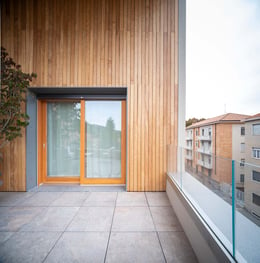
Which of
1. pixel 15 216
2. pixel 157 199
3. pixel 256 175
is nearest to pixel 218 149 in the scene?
pixel 256 175

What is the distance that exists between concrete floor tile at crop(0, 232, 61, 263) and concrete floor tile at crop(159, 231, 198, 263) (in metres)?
1.34

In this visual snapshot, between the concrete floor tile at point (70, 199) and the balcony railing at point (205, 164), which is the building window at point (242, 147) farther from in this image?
the concrete floor tile at point (70, 199)

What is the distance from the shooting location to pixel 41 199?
10.7 ft

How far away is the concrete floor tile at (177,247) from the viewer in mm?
1686

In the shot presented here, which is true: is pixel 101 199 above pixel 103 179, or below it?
below

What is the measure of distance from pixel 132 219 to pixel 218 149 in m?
1.66

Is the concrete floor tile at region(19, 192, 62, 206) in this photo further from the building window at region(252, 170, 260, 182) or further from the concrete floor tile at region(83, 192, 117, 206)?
the building window at region(252, 170, 260, 182)

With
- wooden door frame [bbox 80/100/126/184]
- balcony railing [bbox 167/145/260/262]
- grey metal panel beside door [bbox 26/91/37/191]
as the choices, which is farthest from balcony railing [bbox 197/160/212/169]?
grey metal panel beside door [bbox 26/91/37/191]

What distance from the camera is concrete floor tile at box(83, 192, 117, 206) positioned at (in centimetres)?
306

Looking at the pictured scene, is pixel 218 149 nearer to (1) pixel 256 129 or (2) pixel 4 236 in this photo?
(1) pixel 256 129

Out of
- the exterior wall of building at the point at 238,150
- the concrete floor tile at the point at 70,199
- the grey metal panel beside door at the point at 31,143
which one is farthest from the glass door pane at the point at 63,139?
the exterior wall of building at the point at 238,150

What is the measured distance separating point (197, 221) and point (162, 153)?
81.9 inches

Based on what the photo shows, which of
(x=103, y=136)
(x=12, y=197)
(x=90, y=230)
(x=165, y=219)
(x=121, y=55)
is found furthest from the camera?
(x=103, y=136)

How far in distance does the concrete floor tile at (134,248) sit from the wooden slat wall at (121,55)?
5.51 ft
